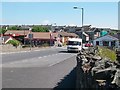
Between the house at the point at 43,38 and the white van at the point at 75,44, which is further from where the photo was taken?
the house at the point at 43,38

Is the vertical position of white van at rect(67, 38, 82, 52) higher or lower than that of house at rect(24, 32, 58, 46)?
higher

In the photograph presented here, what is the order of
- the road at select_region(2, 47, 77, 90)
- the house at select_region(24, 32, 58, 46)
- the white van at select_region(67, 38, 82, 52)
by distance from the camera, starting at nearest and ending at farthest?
the road at select_region(2, 47, 77, 90)
the white van at select_region(67, 38, 82, 52)
the house at select_region(24, 32, 58, 46)

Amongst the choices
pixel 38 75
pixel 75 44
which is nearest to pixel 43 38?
pixel 75 44

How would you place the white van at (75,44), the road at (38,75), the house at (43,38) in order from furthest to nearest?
the house at (43,38)
the white van at (75,44)
the road at (38,75)

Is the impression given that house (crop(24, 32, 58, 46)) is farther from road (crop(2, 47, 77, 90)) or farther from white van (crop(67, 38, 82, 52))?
road (crop(2, 47, 77, 90))

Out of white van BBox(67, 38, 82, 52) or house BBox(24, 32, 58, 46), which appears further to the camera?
house BBox(24, 32, 58, 46)

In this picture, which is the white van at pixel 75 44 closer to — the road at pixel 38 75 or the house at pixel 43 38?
the road at pixel 38 75

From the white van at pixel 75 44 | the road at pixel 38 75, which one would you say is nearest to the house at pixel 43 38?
the white van at pixel 75 44

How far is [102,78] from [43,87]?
9.44 metres

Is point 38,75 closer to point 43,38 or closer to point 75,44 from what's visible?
point 75,44

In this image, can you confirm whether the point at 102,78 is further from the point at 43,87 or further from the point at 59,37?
the point at 59,37

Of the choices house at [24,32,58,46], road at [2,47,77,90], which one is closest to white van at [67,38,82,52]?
road at [2,47,77,90]

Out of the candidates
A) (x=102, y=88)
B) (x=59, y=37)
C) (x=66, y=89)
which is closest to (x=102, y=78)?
(x=102, y=88)

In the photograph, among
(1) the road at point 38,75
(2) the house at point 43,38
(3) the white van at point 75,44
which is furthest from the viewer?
(2) the house at point 43,38
